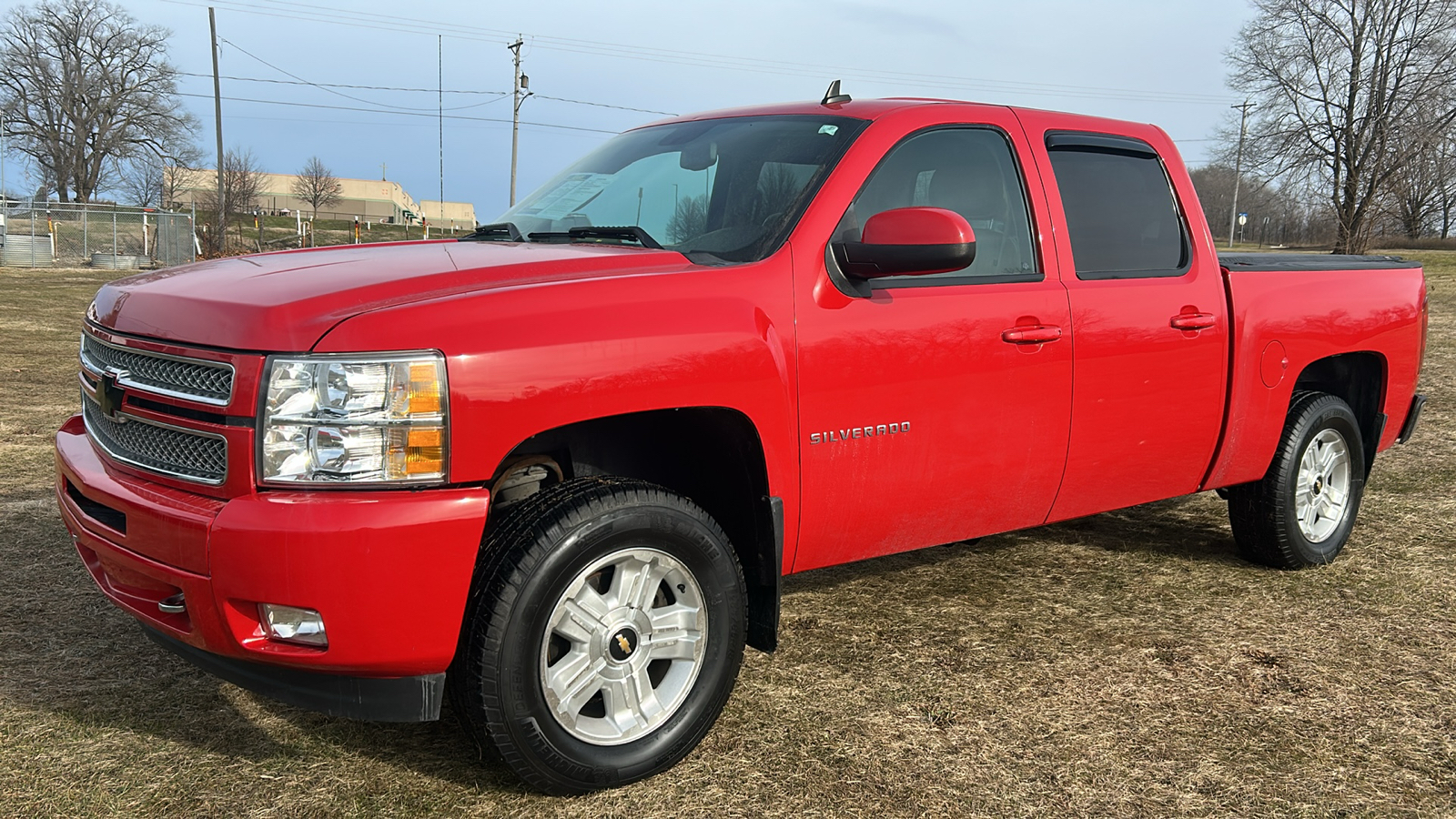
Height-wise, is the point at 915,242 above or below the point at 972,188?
below

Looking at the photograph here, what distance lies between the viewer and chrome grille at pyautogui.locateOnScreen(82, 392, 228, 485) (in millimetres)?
2619

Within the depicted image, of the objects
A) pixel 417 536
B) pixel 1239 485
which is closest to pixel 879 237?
pixel 417 536

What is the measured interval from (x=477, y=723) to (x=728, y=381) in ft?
3.56

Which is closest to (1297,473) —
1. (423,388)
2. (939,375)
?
(939,375)

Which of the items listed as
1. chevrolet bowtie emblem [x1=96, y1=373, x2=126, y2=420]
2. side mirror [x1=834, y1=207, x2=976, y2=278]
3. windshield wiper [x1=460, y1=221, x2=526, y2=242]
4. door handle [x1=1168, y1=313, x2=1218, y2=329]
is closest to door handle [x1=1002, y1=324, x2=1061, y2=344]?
side mirror [x1=834, y1=207, x2=976, y2=278]

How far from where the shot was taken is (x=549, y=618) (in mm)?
2824

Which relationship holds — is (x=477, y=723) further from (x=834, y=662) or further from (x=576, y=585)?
(x=834, y=662)

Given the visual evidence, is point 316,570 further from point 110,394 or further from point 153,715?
point 153,715

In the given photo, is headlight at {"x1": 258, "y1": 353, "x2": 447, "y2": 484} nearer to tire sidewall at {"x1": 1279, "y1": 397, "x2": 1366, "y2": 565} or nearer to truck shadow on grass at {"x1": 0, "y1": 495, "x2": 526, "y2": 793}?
truck shadow on grass at {"x1": 0, "y1": 495, "x2": 526, "y2": 793}

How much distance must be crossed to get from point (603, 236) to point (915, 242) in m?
1.03

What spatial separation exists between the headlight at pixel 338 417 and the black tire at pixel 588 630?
0.41m

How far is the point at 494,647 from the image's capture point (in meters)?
2.71

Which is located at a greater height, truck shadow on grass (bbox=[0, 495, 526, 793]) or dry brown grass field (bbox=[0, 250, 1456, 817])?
dry brown grass field (bbox=[0, 250, 1456, 817])

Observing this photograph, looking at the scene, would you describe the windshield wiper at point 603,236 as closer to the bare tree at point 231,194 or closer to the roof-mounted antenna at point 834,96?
the roof-mounted antenna at point 834,96
